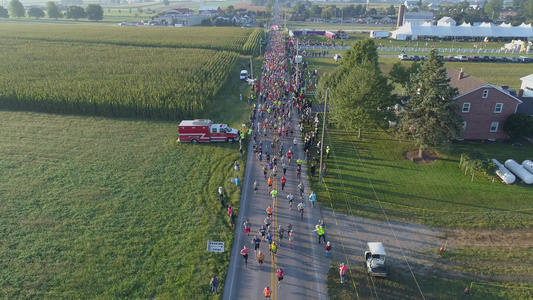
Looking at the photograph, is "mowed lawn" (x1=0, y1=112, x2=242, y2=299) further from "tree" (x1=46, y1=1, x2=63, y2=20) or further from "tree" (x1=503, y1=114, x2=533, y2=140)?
"tree" (x1=46, y1=1, x2=63, y2=20)

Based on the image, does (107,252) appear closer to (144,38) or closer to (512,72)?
(512,72)

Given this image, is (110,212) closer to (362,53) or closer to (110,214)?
(110,214)

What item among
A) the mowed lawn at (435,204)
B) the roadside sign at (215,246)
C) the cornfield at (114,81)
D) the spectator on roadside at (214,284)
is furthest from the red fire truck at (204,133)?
the spectator on roadside at (214,284)

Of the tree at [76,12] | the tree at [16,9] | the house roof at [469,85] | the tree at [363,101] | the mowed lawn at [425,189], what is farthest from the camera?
the tree at [16,9]

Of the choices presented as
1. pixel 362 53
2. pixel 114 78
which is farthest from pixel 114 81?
pixel 362 53

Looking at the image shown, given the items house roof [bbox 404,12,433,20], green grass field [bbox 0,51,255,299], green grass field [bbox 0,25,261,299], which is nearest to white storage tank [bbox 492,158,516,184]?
green grass field [bbox 0,25,261,299]

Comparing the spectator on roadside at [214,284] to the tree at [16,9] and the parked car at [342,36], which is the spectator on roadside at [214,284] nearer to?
the parked car at [342,36]

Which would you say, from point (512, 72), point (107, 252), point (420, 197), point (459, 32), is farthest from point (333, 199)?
point (459, 32)

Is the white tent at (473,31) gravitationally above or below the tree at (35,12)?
below
